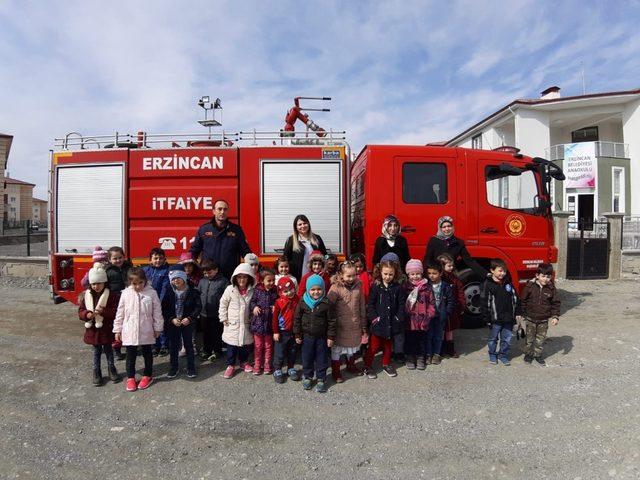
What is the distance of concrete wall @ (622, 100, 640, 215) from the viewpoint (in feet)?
65.8

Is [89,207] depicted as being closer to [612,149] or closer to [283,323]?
[283,323]

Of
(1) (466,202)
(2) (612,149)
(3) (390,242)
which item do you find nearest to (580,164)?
(2) (612,149)

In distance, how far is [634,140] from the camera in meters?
20.3

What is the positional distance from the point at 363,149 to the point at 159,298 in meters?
3.51

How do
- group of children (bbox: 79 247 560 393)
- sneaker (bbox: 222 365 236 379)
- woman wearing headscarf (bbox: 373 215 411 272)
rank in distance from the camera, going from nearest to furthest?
group of children (bbox: 79 247 560 393) < sneaker (bbox: 222 365 236 379) < woman wearing headscarf (bbox: 373 215 411 272)

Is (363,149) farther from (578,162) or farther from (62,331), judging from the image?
(578,162)

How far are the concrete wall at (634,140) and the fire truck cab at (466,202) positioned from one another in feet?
62.6

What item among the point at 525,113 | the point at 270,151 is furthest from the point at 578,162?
the point at 270,151

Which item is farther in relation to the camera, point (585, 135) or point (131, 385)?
point (585, 135)

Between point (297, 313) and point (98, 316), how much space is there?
6.49ft

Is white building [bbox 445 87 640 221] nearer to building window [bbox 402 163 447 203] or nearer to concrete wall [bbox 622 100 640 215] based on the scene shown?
concrete wall [bbox 622 100 640 215]

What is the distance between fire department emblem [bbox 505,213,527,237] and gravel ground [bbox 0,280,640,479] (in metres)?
1.73

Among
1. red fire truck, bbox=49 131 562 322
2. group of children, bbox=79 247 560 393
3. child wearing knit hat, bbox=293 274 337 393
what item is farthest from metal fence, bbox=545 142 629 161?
child wearing knit hat, bbox=293 274 337 393

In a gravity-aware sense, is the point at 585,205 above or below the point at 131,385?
above
